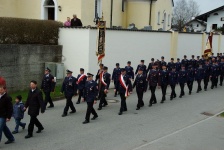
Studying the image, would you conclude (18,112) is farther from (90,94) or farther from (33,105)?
(90,94)

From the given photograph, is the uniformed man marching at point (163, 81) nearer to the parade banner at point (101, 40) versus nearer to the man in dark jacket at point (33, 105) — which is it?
the parade banner at point (101, 40)

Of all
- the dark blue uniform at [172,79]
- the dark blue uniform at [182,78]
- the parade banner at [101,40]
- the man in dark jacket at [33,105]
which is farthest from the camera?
the dark blue uniform at [182,78]

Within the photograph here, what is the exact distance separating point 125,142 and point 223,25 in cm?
4954

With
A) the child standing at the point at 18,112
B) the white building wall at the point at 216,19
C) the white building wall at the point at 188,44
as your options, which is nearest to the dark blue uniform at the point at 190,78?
the white building wall at the point at 188,44

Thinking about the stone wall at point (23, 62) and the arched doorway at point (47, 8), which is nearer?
the stone wall at point (23, 62)

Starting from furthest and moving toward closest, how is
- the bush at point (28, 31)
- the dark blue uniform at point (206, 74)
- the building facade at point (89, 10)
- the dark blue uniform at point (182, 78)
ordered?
1. the building facade at point (89, 10)
2. the dark blue uniform at point (206, 74)
3. the dark blue uniform at point (182, 78)
4. the bush at point (28, 31)

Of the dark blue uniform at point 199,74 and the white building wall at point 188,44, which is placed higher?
the white building wall at point 188,44

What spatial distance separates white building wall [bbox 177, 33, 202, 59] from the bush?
1176 cm

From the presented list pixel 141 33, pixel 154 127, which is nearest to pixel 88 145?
pixel 154 127

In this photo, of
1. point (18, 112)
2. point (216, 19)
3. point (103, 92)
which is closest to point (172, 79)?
point (103, 92)

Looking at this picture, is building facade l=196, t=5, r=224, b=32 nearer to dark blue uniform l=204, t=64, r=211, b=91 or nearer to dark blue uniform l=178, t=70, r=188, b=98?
dark blue uniform l=204, t=64, r=211, b=91

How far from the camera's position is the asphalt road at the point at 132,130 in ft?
33.0

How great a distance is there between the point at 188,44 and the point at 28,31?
15.6m

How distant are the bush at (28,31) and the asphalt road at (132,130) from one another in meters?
4.89
